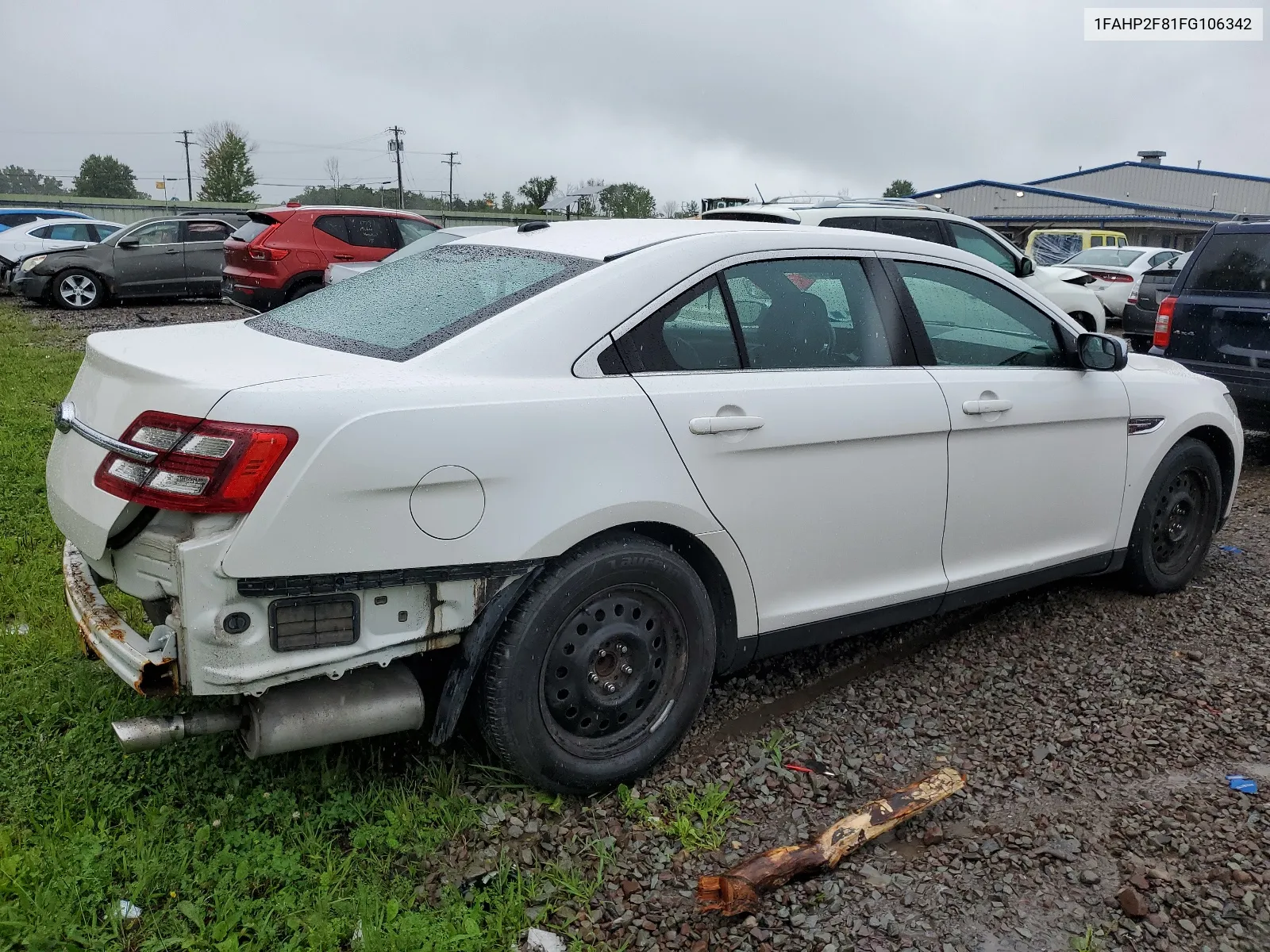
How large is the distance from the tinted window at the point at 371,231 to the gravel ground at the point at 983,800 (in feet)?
41.6

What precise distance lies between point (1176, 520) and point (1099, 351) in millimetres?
1175

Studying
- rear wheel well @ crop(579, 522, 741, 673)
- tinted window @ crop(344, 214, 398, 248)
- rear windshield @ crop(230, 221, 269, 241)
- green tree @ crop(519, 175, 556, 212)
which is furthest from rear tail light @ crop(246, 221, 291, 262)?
green tree @ crop(519, 175, 556, 212)

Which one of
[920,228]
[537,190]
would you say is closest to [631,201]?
[537,190]

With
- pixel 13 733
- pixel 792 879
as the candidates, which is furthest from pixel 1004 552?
pixel 13 733

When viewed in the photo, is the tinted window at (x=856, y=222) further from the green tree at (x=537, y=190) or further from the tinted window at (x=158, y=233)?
the green tree at (x=537, y=190)

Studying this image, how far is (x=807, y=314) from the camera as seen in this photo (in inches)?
142

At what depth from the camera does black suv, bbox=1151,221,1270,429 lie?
7266 millimetres

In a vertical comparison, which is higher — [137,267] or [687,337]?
[687,337]

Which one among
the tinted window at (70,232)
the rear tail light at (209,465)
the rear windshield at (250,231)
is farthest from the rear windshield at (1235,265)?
the tinted window at (70,232)

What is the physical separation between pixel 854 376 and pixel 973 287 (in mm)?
917

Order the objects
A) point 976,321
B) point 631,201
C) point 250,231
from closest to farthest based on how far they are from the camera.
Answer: point 976,321, point 250,231, point 631,201

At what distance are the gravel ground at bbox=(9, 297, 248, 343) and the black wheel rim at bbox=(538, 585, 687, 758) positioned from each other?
12.0 metres

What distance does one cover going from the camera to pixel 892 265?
3.85 metres

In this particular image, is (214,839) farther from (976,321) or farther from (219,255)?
(219,255)
